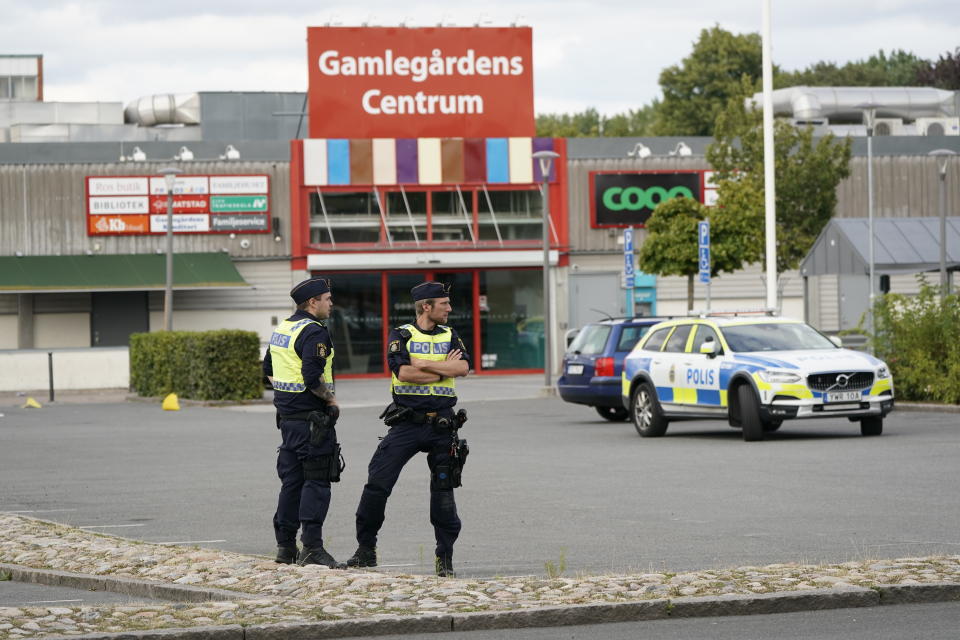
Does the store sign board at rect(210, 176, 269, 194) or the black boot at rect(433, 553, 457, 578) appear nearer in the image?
the black boot at rect(433, 553, 457, 578)

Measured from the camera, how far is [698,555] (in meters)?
10.3

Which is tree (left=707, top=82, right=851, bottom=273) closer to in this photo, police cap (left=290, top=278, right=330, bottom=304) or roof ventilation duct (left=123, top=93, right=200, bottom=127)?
roof ventilation duct (left=123, top=93, right=200, bottom=127)

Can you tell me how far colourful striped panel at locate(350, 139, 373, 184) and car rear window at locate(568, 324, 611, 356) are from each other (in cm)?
1986

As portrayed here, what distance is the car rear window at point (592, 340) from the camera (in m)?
26.5

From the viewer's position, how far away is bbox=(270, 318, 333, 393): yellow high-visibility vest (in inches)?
402

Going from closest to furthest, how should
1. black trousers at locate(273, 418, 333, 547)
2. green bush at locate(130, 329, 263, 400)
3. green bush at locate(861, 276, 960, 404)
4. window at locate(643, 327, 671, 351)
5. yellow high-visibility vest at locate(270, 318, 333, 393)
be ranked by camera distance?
black trousers at locate(273, 418, 333, 547) < yellow high-visibility vest at locate(270, 318, 333, 393) < window at locate(643, 327, 671, 351) < green bush at locate(861, 276, 960, 404) < green bush at locate(130, 329, 263, 400)

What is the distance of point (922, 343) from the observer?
25750 millimetres

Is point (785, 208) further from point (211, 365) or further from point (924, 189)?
point (211, 365)

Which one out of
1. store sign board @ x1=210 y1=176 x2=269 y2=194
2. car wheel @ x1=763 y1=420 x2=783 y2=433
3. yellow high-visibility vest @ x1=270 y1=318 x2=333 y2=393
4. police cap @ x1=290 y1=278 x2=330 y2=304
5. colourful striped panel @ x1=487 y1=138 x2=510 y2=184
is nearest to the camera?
yellow high-visibility vest @ x1=270 y1=318 x2=333 y2=393

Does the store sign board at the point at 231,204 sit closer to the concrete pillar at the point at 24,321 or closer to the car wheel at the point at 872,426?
the concrete pillar at the point at 24,321

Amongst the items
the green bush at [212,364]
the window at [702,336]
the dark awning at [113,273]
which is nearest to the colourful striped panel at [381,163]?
the dark awning at [113,273]

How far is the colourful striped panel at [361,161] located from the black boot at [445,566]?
36.9 metres

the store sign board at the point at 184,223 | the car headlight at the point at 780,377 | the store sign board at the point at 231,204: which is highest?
the store sign board at the point at 231,204

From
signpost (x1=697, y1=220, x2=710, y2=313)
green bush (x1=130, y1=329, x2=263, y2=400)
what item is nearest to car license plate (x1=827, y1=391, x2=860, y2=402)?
signpost (x1=697, y1=220, x2=710, y2=313)
